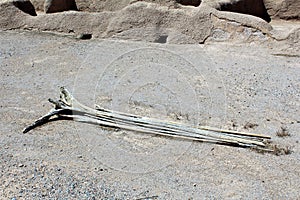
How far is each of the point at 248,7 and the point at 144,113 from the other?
6.13 meters

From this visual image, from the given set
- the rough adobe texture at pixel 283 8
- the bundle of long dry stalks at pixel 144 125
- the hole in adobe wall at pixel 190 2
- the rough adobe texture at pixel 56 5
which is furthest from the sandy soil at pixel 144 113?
the rough adobe texture at pixel 283 8

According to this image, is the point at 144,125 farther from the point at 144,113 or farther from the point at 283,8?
the point at 283,8

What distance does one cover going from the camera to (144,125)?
6051 mm

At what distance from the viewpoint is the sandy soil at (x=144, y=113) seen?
5.00 meters

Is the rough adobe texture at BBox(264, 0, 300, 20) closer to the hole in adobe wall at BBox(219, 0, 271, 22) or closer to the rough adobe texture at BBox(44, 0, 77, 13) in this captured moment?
the hole in adobe wall at BBox(219, 0, 271, 22)

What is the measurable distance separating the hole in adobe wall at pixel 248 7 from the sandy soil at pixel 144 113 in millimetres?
1502

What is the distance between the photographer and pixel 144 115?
21.4 ft

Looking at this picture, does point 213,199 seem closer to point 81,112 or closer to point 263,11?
point 81,112

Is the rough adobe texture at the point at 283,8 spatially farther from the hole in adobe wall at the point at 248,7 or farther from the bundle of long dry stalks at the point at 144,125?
the bundle of long dry stalks at the point at 144,125

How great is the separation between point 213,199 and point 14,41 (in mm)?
6725

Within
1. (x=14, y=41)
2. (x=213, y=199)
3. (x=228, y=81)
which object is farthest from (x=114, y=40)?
(x=213, y=199)

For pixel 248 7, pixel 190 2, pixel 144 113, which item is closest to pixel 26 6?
pixel 190 2

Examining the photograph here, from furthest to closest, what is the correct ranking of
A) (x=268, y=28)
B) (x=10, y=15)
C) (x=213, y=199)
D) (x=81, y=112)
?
(x=10, y=15) → (x=268, y=28) → (x=81, y=112) → (x=213, y=199)

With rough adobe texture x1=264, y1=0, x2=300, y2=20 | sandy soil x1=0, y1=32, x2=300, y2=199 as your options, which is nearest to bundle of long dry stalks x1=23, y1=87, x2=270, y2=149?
sandy soil x1=0, y1=32, x2=300, y2=199
